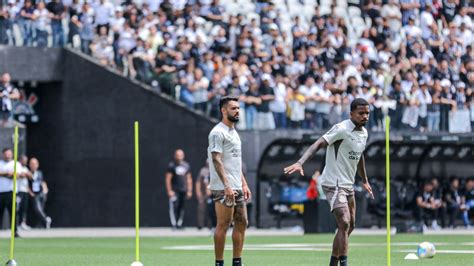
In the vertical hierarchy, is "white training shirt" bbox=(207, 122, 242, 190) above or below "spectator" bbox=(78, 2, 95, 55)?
below

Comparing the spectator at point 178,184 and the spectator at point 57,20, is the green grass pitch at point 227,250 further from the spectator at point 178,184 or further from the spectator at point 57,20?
the spectator at point 57,20

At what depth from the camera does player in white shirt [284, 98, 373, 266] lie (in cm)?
1788

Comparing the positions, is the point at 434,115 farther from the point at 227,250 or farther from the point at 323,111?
the point at 227,250

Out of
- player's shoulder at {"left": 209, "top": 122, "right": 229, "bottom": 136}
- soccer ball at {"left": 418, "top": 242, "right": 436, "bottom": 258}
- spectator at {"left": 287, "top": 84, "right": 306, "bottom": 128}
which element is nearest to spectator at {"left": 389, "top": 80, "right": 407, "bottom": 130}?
spectator at {"left": 287, "top": 84, "right": 306, "bottom": 128}

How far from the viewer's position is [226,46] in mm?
39656

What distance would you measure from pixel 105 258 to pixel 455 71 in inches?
804

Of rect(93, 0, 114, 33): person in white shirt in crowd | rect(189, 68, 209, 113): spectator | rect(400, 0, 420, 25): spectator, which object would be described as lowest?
rect(189, 68, 209, 113): spectator

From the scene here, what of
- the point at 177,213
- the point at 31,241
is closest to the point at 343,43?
the point at 177,213

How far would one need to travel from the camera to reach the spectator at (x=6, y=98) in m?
35.9

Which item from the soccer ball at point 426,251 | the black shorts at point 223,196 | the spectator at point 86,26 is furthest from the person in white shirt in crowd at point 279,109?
the black shorts at point 223,196

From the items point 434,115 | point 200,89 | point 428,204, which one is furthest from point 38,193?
point 434,115

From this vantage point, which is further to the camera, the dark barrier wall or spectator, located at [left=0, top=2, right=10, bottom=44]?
the dark barrier wall

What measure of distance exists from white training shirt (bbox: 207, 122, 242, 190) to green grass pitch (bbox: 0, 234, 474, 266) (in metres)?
4.06

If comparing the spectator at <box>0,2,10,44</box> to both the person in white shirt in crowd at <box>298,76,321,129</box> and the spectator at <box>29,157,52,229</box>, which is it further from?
the person in white shirt in crowd at <box>298,76,321,129</box>
